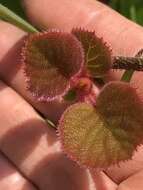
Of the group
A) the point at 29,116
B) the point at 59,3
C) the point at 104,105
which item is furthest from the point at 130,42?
the point at 104,105

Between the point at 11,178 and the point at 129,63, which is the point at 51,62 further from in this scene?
the point at 11,178

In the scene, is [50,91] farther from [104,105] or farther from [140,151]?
[140,151]

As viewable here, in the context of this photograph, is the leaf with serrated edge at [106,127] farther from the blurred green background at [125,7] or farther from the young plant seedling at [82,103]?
the blurred green background at [125,7]

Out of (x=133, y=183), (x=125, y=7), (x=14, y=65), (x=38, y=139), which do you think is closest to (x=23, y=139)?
(x=38, y=139)

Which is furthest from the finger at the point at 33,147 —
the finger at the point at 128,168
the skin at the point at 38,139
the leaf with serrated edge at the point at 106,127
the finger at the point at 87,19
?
the leaf with serrated edge at the point at 106,127

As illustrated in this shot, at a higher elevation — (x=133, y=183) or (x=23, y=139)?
(x=23, y=139)

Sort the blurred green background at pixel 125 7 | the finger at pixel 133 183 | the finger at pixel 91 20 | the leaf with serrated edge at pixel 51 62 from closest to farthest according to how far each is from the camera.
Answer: the leaf with serrated edge at pixel 51 62
the finger at pixel 133 183
the finger at pixel 91 20
the blurred green background at pixel 125 7

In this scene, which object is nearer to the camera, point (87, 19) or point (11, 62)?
point (11, 62)
